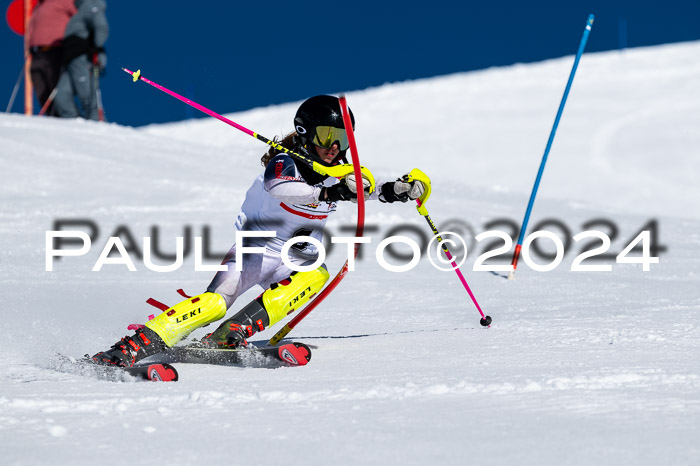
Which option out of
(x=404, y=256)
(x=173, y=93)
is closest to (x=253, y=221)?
(x=173, y=93)

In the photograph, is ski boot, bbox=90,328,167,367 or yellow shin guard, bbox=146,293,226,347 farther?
yellow shin guard, bbox=146,293,226,347

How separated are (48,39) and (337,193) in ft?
29.6

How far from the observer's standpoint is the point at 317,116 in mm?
3975

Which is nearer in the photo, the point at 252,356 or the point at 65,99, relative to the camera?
the point at 252,356

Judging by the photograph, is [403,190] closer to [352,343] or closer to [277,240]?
[277,240]

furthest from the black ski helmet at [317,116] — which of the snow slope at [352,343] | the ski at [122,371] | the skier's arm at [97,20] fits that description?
the skier's arm at [97,20]

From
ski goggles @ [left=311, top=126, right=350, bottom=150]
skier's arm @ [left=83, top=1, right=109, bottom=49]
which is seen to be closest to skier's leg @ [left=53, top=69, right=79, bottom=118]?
skier's arm @ [left=83, top=1, right=109, bottom=49]

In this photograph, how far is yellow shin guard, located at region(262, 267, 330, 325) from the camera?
411cm

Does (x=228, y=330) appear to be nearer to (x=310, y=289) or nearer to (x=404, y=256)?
(x=310, y=289)

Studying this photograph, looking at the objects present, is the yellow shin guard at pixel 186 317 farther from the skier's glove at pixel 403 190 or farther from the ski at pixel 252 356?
the skier's glove at pixel 403 190

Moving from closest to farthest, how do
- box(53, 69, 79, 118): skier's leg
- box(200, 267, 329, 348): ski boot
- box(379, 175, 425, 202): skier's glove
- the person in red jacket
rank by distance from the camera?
box(379, 175, 425, 202): skier's glove < box(200, 267, 329, 348): ski boot < the person in red jacket < box(53, 69, 79, 118): skier's leg

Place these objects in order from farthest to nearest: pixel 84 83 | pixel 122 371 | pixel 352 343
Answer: pixel 84 83 → pixel 352 343 → pixel 122 371

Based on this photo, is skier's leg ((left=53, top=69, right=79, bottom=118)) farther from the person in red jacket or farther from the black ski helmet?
the black ski helmet

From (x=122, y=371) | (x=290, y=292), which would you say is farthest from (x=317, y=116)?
(x=122, y=371)
